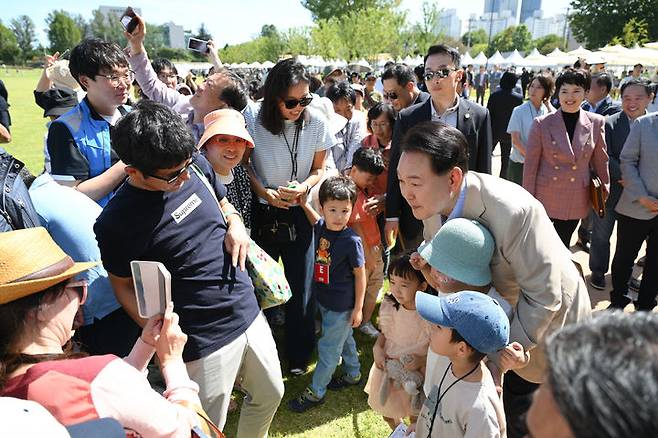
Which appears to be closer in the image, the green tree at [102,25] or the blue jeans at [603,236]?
the blue jeans at [603,236]

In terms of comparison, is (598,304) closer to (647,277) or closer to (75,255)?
(647,277)

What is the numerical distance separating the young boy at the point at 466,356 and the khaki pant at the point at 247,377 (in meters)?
A: 0.87

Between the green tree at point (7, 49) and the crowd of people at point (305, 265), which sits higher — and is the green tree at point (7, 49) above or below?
above

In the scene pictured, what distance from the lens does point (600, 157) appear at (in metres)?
3.85

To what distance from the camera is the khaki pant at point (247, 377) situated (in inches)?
78.7

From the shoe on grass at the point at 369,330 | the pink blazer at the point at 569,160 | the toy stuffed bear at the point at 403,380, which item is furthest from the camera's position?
the shoe on grass at the point at 369,330

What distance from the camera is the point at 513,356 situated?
1.64 meters

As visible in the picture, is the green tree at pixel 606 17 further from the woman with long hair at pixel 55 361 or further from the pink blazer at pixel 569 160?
the woman with long hair at pixel 55 361

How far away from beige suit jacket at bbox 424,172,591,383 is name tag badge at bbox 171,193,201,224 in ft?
3.86

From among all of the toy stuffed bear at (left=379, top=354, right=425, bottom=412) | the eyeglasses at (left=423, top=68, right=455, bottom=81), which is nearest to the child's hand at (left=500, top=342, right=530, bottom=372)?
the toy stuffed bear at (left=379, top=354, right=425, bottom=412)

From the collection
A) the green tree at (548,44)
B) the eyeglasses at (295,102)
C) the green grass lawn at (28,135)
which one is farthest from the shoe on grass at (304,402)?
the green tree at (548,44)

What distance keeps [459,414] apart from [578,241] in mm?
5005

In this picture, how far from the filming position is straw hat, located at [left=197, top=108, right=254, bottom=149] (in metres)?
2.52

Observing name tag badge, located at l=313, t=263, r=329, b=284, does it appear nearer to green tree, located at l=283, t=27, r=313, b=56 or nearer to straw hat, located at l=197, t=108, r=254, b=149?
straw hat, located at l=197, t=108, r=254, b=149
